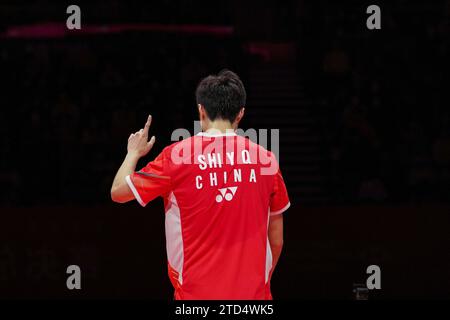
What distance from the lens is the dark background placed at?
277 inches

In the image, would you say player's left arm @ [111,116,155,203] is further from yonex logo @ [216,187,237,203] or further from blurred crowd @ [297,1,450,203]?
blurred crowd @ [297,1,450,203]

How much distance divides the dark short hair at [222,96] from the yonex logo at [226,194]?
0.25 m

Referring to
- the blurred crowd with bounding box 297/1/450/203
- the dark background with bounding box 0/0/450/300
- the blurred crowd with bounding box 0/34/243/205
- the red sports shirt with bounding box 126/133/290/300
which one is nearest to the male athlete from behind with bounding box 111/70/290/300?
the red sports shirt with bounding box 126/133/290/300

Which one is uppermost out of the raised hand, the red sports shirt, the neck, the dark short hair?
the dark short hair

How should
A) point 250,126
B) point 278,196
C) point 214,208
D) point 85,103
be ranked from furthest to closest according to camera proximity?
1. point 250,126
2. point 85,103
3. point 278,196
4. point 214,208

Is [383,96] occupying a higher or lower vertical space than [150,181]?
higher

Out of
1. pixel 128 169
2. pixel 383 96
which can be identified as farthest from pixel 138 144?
pixel 383 96

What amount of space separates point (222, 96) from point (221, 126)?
0.37 ft

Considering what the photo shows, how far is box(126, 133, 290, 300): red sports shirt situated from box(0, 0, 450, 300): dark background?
166 inches

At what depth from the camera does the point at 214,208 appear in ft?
9.16

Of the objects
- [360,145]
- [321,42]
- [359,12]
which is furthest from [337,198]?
[359,12]

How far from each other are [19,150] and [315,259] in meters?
3.57

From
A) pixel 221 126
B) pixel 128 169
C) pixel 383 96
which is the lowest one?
pixel 128 169

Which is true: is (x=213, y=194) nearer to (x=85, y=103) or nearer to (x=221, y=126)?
(x=221, y=126)
